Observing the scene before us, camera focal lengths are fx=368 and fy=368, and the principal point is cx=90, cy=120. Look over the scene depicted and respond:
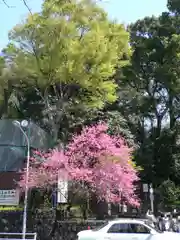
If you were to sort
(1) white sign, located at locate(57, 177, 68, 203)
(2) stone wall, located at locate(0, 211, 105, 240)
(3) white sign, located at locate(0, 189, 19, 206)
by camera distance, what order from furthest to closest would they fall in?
(3) white sign, located at locate(0, 189, 19, 206)
(1) white sign, located at locate(57, 177, 68, 203)
(2) stone wall, located at locate(0, 211, 105, 240)

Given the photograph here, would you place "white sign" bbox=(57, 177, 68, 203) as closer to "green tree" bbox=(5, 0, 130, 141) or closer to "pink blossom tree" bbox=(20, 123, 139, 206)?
"pink blossom tree" bbox=(20, 123, 139, 206)

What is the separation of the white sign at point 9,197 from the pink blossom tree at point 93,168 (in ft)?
8.69

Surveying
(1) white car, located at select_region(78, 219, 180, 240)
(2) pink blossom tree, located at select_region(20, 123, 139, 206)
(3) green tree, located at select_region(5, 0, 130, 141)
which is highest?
(3) green tree, located at select_region(5, 0, 130, 141)

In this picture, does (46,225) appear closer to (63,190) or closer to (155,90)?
(63,190)

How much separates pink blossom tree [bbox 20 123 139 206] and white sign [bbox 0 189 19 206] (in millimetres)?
2650

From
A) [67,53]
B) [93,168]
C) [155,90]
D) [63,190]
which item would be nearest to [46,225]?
[63,190]

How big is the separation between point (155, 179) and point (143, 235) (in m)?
26.7

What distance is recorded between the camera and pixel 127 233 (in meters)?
14.0

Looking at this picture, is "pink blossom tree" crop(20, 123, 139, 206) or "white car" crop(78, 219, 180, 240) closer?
"white car" crop(78, 219, 180, 240)

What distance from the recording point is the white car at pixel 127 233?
540 inches

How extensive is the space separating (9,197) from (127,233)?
45.9ft

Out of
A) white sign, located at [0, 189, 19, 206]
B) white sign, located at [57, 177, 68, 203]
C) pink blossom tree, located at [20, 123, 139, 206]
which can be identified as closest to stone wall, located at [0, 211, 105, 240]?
white sign, located at [57, 177, 68, 203]

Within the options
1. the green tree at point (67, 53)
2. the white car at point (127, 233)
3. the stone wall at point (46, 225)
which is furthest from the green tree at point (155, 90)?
the white car at point (127, 233)

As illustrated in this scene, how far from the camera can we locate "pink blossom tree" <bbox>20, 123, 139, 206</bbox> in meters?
21.3
